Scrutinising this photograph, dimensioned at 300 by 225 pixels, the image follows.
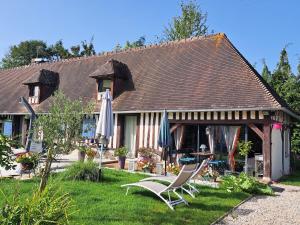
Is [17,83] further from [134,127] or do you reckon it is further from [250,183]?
[250,183]

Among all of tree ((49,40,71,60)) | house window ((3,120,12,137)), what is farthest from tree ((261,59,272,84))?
tree ((49,40,71,60))

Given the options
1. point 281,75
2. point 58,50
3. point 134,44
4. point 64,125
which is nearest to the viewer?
point 64,125

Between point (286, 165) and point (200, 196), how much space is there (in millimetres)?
8640

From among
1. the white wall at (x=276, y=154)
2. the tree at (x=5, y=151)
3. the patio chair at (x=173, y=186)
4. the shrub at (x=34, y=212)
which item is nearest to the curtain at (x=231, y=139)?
the white wall at (x=276, y=154)

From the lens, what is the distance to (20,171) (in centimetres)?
998

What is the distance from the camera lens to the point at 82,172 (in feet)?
30.3

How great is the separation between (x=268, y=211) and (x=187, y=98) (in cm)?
722

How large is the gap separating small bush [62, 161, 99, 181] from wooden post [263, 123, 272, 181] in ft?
19.9

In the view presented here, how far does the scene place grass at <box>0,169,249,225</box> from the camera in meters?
5.97

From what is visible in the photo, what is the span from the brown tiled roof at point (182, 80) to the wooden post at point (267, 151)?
88cm

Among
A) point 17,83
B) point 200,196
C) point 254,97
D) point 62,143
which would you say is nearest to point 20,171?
point 62,143

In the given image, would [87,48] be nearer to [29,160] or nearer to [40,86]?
[40,86]

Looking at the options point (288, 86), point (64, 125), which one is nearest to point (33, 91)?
point (64, 125)

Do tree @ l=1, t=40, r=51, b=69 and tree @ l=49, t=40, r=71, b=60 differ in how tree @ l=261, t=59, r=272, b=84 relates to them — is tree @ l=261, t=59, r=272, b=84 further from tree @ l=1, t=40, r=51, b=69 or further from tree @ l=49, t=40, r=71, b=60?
tree @ l=1, t=40, r=51, b=69
